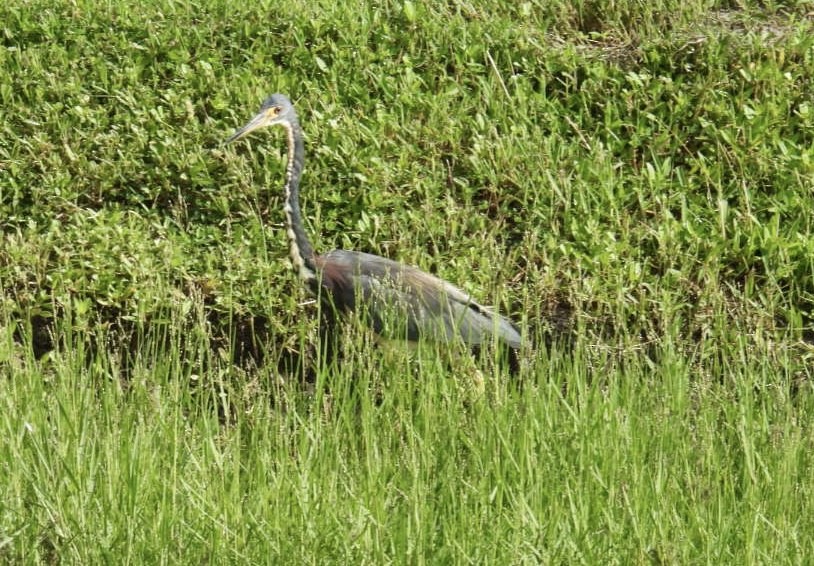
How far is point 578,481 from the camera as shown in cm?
371

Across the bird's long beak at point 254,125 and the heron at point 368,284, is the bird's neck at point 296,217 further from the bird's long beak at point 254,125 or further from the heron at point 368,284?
the bird's long beak at point 254,125

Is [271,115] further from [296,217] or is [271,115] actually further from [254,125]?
[296,217]

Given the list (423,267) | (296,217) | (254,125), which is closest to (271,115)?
(254,125)

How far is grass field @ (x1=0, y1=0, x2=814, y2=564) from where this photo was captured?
11.9 ft

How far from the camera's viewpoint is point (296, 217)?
19.3 ft

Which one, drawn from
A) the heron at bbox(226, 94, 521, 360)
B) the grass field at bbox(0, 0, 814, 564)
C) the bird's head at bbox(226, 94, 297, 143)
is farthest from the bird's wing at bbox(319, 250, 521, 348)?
the bird's head at bbox(226, 94, 297, 143)

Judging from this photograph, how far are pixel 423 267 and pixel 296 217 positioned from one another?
577 millimetres

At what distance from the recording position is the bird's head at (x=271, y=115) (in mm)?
6129

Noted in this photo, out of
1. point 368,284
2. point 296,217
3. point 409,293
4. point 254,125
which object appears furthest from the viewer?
point 254,125

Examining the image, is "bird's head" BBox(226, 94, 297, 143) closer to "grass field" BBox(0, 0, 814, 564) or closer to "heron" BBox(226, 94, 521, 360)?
"heron" BBox(226, 94, 521, 360)

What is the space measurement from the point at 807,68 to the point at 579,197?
1.48 metres

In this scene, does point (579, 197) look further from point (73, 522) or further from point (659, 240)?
point (73, 522)

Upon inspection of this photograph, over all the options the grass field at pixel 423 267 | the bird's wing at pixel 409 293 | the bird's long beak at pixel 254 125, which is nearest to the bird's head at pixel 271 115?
the bird's long beak at pixel 254 125

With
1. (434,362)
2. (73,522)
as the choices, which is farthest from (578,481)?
(73,522)
